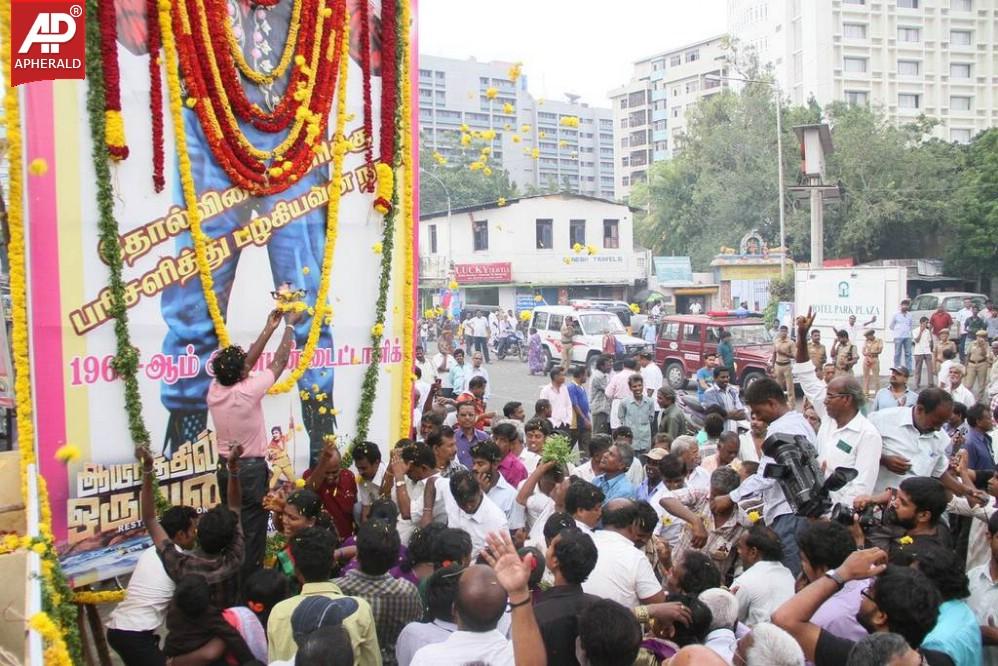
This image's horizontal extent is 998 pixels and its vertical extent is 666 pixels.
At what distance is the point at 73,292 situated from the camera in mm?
5500

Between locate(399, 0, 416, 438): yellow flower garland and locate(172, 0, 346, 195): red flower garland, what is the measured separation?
619mm

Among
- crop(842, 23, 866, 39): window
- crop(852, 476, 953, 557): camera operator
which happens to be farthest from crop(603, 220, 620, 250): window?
crop(852, 476, 953, 557): camera operator

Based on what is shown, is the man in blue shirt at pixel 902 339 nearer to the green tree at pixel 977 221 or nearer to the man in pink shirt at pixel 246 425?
the man in pink shirt at pixel 246 425

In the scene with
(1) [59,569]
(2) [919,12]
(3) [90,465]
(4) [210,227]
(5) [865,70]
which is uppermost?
(2) [919,12]

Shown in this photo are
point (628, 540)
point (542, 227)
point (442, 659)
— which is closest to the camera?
point (442, 659)

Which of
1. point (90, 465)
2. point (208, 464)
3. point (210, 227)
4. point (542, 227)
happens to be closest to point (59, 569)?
point (90, 465)

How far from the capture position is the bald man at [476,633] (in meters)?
3.26

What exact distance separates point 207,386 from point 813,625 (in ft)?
13.9

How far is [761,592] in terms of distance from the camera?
164 inches

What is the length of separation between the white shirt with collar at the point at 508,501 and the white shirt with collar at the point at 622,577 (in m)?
1.79

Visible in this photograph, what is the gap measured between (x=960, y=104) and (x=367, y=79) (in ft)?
191

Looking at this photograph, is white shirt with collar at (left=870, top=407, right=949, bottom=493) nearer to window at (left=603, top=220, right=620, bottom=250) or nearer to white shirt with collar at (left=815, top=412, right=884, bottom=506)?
white shirt with collar at (left=815, top=412, right=884, bottom=506)

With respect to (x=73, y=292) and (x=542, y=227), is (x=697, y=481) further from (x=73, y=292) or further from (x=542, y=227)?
(x=542, y=227)

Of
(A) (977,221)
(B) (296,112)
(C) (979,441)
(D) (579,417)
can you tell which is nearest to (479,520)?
(B) (296,112)
